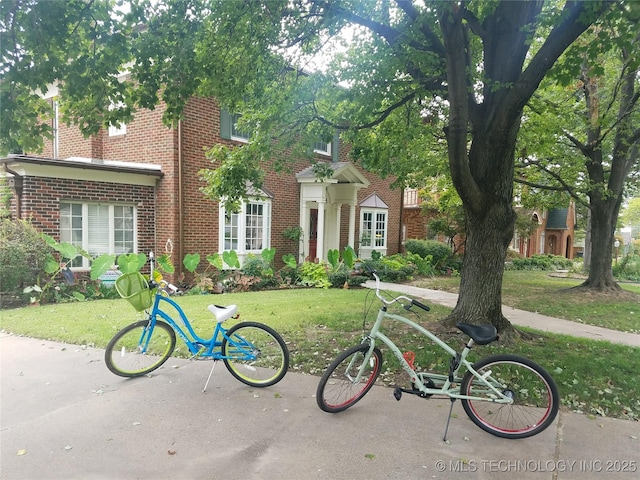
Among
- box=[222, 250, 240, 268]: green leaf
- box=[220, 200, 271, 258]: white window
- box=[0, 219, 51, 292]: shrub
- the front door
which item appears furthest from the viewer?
the front door

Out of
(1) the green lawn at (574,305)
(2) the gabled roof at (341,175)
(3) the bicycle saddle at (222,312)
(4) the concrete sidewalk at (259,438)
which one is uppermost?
(2) the gabled roof at (341,175)

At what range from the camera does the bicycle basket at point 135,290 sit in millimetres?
4340

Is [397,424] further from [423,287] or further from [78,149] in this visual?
[78,149]

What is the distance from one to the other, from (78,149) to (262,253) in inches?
271

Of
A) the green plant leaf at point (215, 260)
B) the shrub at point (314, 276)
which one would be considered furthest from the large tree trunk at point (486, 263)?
the green plant leaf at point (215, 260)

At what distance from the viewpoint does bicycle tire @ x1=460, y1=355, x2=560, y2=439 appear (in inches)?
137

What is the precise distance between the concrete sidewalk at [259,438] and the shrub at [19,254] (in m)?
5.26

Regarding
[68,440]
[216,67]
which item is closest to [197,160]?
[216,67]

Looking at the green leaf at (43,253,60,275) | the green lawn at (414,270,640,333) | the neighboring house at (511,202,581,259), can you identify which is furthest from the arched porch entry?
the neighboring house at (511,202,581,259)

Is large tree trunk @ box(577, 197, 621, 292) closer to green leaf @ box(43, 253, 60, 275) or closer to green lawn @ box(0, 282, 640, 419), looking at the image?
green lawn @ box(0, 282, 640, 419)

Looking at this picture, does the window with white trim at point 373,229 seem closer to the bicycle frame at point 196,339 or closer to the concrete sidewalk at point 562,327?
the concrete sidewalk at point 562,327

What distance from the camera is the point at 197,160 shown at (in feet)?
38.0

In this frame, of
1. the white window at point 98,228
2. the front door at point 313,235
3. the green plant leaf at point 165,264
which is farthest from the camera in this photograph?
the front door at point 313,235

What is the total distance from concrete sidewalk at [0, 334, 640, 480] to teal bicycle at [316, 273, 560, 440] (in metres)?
0.15
